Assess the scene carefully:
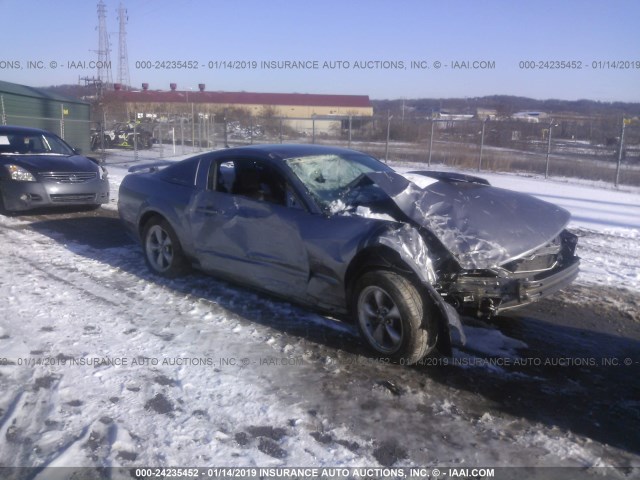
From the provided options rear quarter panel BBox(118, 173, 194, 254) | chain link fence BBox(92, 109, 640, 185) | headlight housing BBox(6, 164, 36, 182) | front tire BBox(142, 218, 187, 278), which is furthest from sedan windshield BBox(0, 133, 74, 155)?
chain link fence BBox(92, 109, 640, 185)

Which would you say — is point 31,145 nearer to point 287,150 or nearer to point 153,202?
point 153,202

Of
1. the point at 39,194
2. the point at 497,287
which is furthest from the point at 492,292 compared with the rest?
the point at 39,194

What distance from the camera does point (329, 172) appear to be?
525 centimetres

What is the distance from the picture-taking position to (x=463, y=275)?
164 inches

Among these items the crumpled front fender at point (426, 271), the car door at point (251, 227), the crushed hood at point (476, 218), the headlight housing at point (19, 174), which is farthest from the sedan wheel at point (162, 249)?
the headlight housing at point (19, 174)

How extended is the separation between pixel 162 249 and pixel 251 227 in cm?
154

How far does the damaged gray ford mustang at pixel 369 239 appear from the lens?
4.12 metres

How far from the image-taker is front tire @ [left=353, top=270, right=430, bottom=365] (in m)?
4.02

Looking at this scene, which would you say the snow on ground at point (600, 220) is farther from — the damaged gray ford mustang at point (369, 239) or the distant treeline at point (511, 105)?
the distant treeline at point (511, 105)

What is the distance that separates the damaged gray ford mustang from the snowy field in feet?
1.18

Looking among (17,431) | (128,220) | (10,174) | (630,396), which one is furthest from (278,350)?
(10,174)

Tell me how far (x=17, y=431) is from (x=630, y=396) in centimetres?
377

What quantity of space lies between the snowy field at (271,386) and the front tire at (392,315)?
0.15 metres

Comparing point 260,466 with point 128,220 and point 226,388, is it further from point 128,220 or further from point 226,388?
point 128,220
